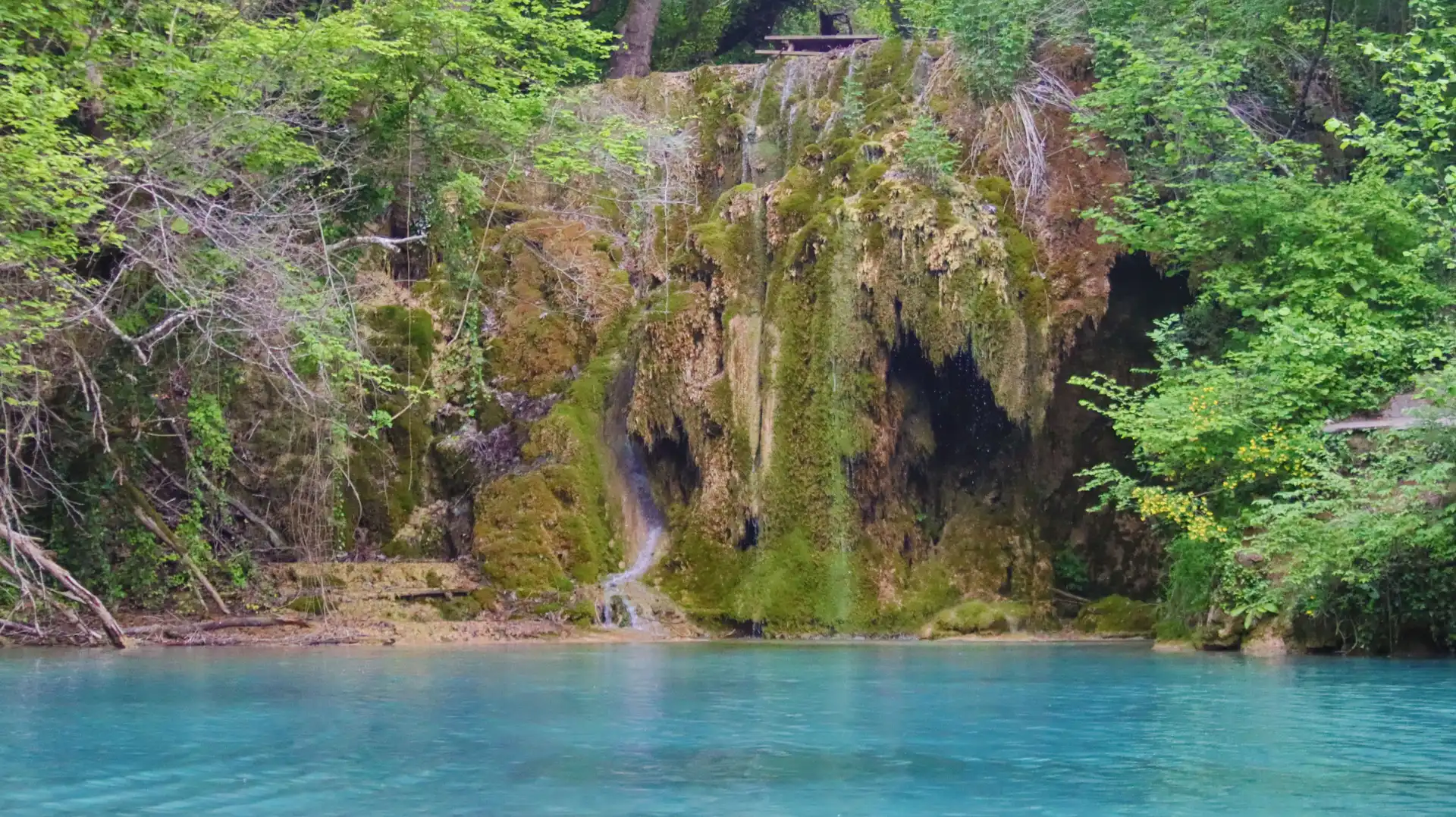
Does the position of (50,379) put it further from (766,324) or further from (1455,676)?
(1455,676)

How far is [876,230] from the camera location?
19344 mm

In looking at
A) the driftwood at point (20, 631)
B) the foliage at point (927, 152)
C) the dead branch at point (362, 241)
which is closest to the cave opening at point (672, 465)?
the dead branch at point (362, 241)

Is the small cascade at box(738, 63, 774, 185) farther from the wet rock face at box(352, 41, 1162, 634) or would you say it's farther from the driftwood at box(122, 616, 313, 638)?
the driftwood at box(122, 616, 313, 638)

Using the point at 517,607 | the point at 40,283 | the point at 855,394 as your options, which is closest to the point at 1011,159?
the point at 855,394

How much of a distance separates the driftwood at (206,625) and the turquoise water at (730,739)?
3461 millimetres

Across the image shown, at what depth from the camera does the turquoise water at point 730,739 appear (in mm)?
6109

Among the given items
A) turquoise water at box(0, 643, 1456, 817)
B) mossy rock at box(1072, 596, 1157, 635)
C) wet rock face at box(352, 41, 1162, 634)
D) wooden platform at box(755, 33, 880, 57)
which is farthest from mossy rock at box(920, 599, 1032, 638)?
wooden platform at box(755, 33, 880, 57)

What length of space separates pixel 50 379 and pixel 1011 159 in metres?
13.2

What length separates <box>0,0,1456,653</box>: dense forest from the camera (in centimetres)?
1507

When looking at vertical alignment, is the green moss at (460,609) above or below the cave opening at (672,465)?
below

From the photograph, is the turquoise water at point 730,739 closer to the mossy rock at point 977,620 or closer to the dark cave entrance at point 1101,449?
the mossy rock at point 977,620

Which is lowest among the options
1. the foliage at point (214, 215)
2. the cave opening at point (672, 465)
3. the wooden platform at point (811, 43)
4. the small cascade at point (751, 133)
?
the cave opening at point (672, 465)

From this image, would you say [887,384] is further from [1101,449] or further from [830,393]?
[1101,449]

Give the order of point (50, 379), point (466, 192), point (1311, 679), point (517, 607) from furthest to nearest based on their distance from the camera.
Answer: point (466, 192) < point (517, 607) < point (50, 379) < point (1311, 679)
